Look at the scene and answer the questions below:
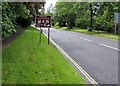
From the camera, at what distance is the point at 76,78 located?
512 cm

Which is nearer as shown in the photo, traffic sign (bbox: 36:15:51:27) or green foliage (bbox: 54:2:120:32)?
traffic sign (bbox: 36:15:51:27)

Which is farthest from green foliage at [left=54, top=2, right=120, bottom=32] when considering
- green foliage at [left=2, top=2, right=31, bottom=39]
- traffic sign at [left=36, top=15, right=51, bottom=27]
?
green foliage at [left=2, top=2, right=31, bottom=39]

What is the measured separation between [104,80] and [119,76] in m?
0.74

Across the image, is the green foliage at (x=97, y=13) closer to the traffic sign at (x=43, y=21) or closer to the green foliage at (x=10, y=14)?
the traffic sign at (x=43, y=21)

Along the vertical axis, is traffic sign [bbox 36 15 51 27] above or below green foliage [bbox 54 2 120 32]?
below

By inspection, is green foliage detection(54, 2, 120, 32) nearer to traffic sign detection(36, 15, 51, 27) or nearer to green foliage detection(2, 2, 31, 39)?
traffic sign detection(36, 15, 51, 27)

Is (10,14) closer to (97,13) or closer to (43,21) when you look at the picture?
(43,21)

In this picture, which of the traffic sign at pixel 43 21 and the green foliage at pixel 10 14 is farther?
→ the traffic sign at pixel 43 21

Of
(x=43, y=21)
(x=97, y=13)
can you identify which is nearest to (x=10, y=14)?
(x=43, y=21)

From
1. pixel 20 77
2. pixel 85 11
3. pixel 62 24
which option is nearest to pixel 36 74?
pixel 20 77

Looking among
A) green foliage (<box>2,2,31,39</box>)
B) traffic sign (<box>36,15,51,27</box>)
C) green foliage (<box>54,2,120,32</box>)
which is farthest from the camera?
green foliage (<box>54,2,120,32</box>)

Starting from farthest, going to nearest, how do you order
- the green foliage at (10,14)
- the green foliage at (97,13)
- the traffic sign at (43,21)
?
1. the green foliage at (97,13)
2. the traffic sign at (43,21)
3. the green foliage at (10,14)

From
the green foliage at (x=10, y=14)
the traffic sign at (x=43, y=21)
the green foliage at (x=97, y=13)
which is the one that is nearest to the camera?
the green foliage at (x=10, y=14)

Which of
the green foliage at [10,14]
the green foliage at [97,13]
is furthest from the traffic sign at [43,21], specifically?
the green foliage at [97,13]
